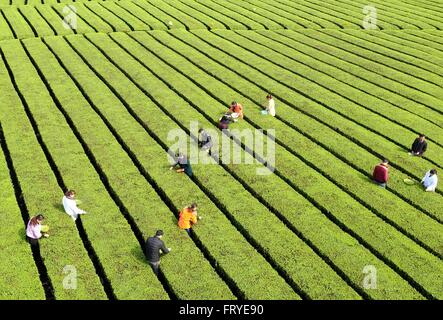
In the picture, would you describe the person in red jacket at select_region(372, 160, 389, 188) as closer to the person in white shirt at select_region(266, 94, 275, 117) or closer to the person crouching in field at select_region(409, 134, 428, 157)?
the person crouching in field at select_region(409, 134, 428, 157)

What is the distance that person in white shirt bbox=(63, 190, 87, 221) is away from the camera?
18.2 metres

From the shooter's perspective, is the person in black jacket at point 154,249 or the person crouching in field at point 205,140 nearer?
the person in black jacket at point 154,249

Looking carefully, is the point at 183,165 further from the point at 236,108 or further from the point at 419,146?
the point at 419,146

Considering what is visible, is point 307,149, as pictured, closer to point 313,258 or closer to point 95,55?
point 313,258

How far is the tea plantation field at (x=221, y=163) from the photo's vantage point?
16.2 m

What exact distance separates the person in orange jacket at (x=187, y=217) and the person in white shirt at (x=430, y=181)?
1046 cm

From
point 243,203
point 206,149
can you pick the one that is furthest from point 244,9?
point 243,203

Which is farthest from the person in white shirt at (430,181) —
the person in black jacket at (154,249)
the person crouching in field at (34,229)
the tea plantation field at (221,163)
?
the person crouching in field at (34,229)

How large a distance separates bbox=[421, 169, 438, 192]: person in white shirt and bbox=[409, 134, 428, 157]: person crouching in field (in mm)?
2755

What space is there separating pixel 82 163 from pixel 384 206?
13.8 metres

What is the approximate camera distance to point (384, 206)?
20.0 metres

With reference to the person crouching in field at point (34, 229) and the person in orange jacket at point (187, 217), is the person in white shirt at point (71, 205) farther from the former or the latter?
the person in orange jacket at point (187, 217)

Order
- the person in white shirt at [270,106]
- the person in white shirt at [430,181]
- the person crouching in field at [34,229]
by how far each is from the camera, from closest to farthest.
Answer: the person crouching in field at [34,229], the person in white shirt at [430,181], the person in white shirt at [270,106]

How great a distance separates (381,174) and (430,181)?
6.86 ft
